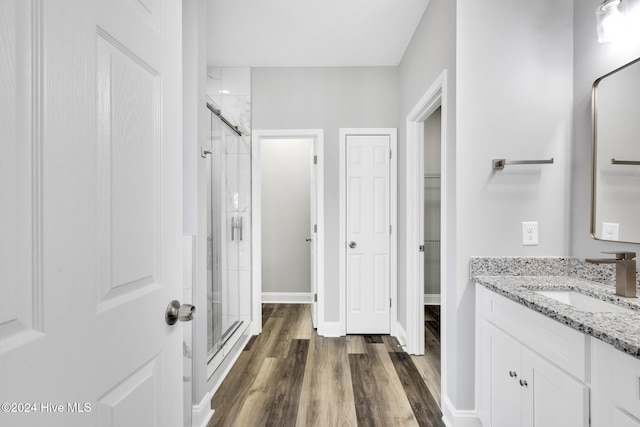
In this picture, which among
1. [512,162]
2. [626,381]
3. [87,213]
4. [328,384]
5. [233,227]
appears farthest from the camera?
[233,227]

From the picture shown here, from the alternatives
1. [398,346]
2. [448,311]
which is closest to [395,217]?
[398,346]

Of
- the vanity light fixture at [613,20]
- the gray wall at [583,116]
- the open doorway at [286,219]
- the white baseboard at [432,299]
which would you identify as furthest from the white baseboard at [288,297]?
the vanity light fixture at [613,20]

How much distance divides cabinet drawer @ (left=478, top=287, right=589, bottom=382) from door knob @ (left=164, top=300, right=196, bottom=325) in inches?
48.6

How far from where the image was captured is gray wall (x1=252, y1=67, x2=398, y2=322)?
3189 millimetres

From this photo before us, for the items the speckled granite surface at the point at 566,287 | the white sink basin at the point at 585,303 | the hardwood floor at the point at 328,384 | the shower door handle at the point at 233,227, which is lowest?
the hardwood floor at the point at 328,384

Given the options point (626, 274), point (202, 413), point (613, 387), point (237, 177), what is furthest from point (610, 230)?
point (237, 177)

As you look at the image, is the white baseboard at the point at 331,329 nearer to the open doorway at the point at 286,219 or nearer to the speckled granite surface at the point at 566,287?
the open doorway at the point at 286,219

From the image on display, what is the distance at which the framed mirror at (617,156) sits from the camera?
139cm

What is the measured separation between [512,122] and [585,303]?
97 cm

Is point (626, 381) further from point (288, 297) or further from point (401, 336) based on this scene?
point (288, 297)

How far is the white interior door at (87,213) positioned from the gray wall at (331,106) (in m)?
2.28

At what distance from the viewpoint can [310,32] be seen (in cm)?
263

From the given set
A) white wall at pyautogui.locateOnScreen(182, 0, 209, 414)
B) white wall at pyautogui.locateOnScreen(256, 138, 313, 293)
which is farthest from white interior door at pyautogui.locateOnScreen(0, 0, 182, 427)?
white wall at pyautogui.locateOnScreen(256, 138, 313, 293)

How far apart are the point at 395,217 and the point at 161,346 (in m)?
2.58
